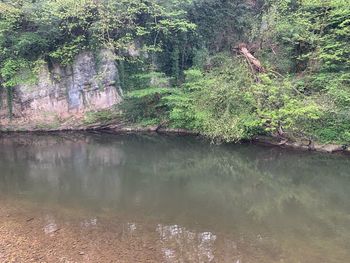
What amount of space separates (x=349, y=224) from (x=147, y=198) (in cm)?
550

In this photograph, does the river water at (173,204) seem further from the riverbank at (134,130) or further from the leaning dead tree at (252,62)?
the leaning dead tree at (252,62)

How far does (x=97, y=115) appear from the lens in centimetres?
2061

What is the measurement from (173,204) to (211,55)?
13.7 meters

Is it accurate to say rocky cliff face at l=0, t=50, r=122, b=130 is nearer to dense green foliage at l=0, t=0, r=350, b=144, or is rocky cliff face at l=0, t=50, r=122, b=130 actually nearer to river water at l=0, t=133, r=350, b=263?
dense green foliage at l=0, t=0, r=350, b=144

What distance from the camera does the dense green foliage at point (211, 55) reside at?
16.2 metres

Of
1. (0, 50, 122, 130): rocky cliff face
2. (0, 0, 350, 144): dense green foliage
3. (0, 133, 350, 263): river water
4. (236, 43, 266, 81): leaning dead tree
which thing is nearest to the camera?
(0, 133, 350, 263): river water

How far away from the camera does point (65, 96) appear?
67.2 ft

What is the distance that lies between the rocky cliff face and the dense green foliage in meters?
A: 0.67

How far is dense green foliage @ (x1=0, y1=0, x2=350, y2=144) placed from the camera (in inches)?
639

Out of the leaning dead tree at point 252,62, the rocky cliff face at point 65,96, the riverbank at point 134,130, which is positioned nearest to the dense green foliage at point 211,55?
the leaning dead tree at point 252,62

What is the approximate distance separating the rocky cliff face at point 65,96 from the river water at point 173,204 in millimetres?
3321

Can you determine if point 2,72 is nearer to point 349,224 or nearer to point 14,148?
point 14,148

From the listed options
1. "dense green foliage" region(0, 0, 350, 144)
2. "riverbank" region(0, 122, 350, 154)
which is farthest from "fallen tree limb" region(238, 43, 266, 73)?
"riverbank" region(0, 122, 350, 154)

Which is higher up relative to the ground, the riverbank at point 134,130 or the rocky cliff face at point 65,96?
the rocky cliff face at point 65,96
